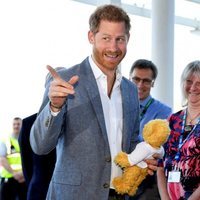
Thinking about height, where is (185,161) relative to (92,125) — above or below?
below

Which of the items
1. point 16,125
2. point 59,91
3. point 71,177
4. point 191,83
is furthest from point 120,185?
point 16,125

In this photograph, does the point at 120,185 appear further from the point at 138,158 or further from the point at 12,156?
the point at 12,156

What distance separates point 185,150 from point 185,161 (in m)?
→ 0.06

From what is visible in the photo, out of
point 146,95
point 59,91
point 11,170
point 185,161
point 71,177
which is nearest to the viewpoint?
point 59,91

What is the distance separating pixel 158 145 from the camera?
1657 mm

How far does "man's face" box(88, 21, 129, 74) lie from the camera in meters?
1.52

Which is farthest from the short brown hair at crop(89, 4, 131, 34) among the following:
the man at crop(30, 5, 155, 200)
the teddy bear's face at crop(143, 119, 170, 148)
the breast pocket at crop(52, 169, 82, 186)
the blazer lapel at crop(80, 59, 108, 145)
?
the breast pocket at crop(52, 169, 82, 186)

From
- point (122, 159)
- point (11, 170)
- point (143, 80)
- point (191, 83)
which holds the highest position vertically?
point (143, 80)

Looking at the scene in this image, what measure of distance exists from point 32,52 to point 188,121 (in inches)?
112

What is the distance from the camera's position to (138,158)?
5.23ft

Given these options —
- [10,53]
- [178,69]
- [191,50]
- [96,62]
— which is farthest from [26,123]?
[191,50]

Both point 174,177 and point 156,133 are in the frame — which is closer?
point 156,133

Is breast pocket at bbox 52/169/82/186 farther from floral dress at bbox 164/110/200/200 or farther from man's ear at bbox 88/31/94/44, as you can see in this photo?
floral dress at bbox 164/110/200/200

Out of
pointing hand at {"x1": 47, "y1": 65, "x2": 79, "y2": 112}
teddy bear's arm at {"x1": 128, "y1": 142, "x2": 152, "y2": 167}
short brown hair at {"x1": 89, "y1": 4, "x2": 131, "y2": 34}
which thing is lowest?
teddy bear's arm at {"x1": 128, "y1": 142, "x2": 152, "y2": 167}
